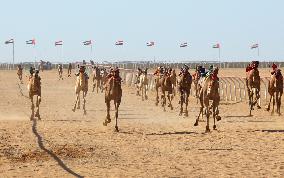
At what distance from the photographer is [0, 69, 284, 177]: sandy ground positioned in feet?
44.5

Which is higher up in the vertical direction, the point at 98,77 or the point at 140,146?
the point at 98,77

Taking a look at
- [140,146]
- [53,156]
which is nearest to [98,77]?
[140,146]

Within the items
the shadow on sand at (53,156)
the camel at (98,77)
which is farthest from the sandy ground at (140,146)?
the camel at (98,77)

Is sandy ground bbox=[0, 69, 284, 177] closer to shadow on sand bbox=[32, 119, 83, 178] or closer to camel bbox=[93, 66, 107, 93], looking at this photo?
shadow on sand bbox=[32, 119, 83, 178]

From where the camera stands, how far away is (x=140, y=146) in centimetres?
1705

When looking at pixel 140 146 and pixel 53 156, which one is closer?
pixel 53 156

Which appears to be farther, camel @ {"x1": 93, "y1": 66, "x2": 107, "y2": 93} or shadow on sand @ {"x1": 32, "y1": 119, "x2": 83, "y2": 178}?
camel @ {"x1": 93, "y1": 66, "x2": 107, "y2": 93}

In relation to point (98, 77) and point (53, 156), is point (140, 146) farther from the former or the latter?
point (98, 77)

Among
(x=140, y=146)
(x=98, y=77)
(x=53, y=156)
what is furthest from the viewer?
(x=98, y=77)

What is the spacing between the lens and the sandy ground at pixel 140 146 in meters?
13.6

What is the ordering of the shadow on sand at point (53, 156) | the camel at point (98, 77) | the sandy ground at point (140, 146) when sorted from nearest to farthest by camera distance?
the shadow on sand at point (53, 156)
the sandy ground at point (140, 146)
the camel at point (98, 77)

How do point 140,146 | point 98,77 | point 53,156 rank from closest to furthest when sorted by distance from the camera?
point 53,156
point 140,146
point 98,77

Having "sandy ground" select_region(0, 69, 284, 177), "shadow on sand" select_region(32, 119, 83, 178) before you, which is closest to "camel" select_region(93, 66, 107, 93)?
"sandy ground" select_region(0, 69, 284, 177)

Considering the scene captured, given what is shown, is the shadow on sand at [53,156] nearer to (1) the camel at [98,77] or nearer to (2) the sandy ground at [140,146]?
(2) the sandy ground at [140,146]
